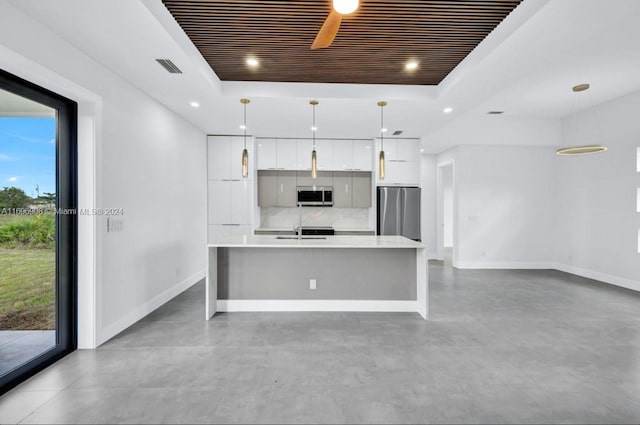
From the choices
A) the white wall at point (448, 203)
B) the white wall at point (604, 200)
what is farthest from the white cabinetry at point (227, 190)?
the white wall at point (448, 203)

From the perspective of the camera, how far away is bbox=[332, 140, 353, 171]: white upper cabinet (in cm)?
612

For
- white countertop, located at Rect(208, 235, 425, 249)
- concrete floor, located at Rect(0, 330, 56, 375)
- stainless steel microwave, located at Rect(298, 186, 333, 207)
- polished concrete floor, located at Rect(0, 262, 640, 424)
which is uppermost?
stainless steel microwave, located at Rect(298, 186, 333, 207)

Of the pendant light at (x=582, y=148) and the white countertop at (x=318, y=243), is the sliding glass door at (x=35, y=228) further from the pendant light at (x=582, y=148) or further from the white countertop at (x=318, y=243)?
the pendant light at (x=582, y=148)

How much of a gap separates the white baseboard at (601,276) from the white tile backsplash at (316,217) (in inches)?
161

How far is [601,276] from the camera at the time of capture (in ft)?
17.6

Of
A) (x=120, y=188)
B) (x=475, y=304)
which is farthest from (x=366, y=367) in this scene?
(x=120, y=188)

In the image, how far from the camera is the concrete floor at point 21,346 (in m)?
2.40

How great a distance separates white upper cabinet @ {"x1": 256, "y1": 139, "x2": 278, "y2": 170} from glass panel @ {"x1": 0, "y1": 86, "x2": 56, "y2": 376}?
3547 mm

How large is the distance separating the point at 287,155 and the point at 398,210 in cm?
245

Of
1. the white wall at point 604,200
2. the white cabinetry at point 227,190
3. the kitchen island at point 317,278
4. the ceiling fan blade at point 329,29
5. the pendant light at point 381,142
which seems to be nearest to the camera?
the ceiling fan blade at point 329,29

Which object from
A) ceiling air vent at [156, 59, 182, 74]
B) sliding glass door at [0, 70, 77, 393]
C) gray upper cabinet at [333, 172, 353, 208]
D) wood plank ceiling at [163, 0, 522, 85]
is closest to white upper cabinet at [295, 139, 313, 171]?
gray upper cabinet at [333, 172, 353, 208]

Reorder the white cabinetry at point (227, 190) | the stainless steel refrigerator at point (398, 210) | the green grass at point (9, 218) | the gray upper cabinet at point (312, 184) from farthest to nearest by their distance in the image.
A: the gray upper cabinet at point (312, 184), the stainless steel refrigerator at point (398, 210), the white cabinetry at point (227, 190), the green grass at point (9, 218)

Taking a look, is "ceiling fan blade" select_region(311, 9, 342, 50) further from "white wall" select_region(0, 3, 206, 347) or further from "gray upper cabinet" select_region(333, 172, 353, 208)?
"gray upper cabinet" select_region(333, 172, 353, 208)

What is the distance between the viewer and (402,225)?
6004mm
